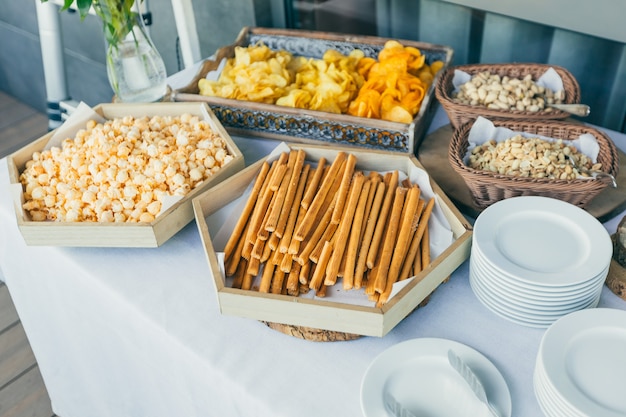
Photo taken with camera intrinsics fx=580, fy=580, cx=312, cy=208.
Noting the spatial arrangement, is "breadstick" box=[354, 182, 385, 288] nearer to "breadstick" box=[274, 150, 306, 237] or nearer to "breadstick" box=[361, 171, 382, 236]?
"breadstick" box=[361, 171, 382, 236]

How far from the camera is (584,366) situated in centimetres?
80

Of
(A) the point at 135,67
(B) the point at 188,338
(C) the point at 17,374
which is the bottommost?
(C) the point at 17,374

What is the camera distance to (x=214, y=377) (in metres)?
0.93

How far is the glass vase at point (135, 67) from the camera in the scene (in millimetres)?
1479

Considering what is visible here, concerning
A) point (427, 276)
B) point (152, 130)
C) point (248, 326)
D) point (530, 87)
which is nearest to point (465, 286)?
point (427, 276)

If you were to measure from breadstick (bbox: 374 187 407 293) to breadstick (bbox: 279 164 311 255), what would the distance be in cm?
17

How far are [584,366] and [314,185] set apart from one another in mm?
578

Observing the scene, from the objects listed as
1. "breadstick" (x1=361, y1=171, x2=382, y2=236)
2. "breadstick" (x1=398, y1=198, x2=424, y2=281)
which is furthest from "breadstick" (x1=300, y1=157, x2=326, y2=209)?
"breadstick" (x1=398, y1=198, x2=424, y2=281)

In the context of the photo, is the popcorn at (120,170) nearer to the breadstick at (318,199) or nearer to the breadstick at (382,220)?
the breadstick at (318,199)

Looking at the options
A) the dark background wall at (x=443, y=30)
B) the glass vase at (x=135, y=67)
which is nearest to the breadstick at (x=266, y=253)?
the glass vase at (x=135, y=67)

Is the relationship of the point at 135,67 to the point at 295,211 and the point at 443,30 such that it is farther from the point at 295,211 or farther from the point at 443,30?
the point at 443,30

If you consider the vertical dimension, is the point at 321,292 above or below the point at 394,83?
below

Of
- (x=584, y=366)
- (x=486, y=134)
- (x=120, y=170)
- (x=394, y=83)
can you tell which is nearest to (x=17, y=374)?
(x=120, y=170)

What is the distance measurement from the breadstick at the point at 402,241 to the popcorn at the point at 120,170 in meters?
0.40
